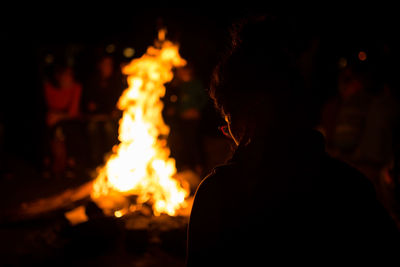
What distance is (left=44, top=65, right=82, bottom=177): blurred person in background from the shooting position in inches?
329

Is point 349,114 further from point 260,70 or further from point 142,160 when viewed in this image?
point 260,70

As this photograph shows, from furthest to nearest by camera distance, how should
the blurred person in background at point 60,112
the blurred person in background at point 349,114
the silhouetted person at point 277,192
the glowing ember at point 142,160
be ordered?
1. the blurred person in background at point 60,112
2. the blurred person in background at point 349,114
3. the glowing ember at point 142,160
4. the silhouetted person at point 277,192

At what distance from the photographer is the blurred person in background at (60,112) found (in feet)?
27.4

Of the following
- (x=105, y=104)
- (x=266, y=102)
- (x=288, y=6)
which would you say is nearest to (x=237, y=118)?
(x=266, y=102)

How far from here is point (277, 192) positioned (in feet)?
4.61

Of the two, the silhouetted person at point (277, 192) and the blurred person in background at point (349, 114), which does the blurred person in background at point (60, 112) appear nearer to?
the blurred person in background at point (349, 114)

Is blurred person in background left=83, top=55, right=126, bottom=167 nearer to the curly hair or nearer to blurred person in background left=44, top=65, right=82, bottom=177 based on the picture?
blurred person in background left=44, top=65, right=82, bottom=177

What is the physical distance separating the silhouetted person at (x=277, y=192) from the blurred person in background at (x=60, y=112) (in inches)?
294

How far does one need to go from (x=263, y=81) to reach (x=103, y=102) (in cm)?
739

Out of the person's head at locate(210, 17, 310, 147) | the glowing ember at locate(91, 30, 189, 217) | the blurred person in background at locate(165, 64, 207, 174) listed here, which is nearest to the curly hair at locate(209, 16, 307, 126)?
the person's head at locate(210, 17, 310, 147)

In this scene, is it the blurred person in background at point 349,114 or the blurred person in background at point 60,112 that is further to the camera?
the blurred person in background at point 60,112

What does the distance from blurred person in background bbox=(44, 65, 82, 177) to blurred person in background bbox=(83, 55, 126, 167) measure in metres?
0.27

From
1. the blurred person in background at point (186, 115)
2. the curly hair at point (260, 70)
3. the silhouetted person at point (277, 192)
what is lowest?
the silhouetted person at point (277, 192)

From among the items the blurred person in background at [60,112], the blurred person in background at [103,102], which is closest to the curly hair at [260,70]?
the blurred person in background at [103,102]
